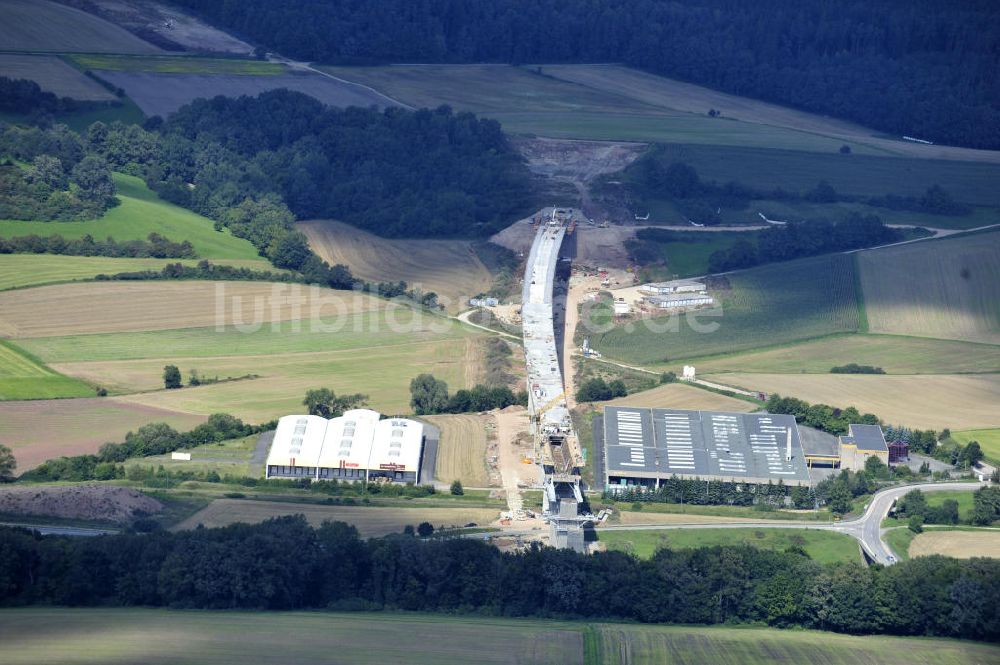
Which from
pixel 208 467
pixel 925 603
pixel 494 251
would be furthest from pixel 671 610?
pixel 494 251

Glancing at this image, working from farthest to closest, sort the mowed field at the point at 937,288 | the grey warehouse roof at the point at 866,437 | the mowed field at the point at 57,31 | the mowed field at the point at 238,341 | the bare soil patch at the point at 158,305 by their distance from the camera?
the mowed field at the point at 57,31 → the mowed field at the point at 937,288 → the bare soil patch at the point at 158,305 → the mowed field at the point at 238,341 → the grey warehouse roof at the point at 866,437

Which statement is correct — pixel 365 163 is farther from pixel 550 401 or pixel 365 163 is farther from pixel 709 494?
pixel 709 494

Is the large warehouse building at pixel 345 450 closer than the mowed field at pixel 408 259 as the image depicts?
Yes

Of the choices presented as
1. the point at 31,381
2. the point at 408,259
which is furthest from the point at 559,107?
the point at 31,381

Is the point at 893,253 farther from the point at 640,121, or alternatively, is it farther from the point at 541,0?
the point at 541,0

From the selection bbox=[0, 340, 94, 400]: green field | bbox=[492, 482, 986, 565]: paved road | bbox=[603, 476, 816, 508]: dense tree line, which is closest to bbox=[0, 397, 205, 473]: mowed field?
bbox=[0, 340, 94, 400]: green field

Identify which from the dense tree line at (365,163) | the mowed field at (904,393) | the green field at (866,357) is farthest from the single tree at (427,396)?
the dense tree line at (365,163)

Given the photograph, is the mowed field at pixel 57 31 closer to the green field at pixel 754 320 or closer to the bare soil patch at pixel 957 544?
the green field at pixel 754 320
